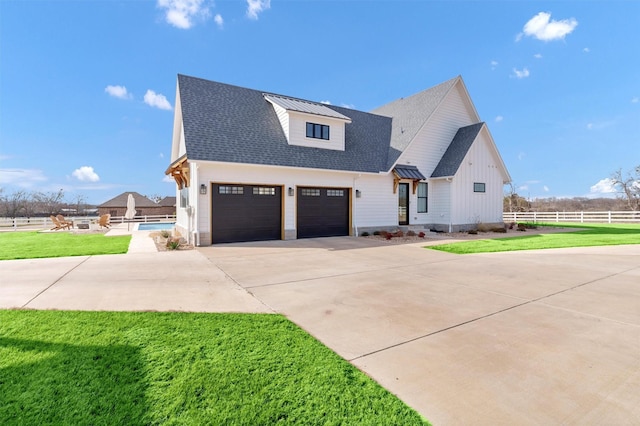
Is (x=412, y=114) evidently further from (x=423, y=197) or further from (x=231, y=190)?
(x=231, y=190)

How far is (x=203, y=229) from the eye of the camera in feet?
39.7

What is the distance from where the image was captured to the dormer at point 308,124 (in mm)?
14516

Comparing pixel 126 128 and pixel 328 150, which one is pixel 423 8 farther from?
pixel 126 128

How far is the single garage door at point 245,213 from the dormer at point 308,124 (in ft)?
10.0

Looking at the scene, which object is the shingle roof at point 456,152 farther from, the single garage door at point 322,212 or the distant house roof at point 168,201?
the distant house roof at point 168,201

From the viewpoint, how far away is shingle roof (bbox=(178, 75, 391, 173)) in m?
12.4

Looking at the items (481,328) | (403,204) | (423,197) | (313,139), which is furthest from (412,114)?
(481,328)

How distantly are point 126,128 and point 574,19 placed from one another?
112 ft

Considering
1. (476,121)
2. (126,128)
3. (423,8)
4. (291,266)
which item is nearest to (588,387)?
(291,266)

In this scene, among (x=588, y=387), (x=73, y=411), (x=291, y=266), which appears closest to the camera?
(x=73, y=411)

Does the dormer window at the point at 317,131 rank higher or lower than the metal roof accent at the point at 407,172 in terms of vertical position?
higher

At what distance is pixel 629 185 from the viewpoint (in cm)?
3531

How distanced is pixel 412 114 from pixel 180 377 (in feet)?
63.7

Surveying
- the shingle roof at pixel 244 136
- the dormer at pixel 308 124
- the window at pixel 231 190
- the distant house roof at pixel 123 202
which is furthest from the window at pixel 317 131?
the distant house roof at pixel 123 202
